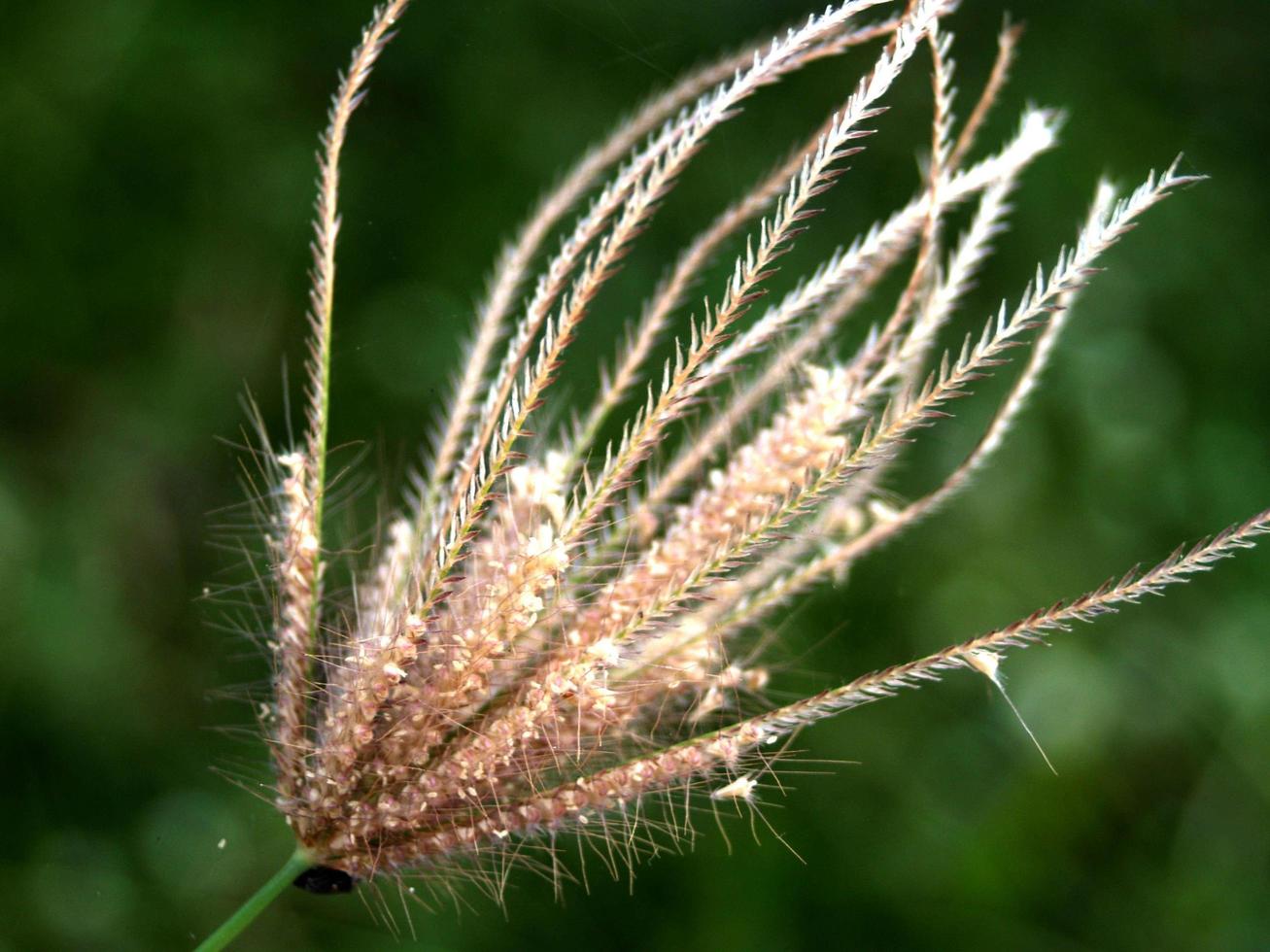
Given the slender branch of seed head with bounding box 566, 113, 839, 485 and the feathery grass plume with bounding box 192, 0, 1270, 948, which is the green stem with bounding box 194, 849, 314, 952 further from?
the slender branch of seed head with bounding box 566, 113, 839, 485

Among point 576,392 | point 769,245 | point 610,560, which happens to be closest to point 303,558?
point 610,560

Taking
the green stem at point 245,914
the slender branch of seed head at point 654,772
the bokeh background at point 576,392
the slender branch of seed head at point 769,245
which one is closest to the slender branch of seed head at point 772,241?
the slender branch of seed head at point 769,245

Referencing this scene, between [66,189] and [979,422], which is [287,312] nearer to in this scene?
[66,189]

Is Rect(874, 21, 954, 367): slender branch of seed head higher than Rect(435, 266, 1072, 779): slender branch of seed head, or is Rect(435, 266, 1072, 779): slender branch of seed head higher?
Rect(874, 21, 954, 367): slender branch of seed head

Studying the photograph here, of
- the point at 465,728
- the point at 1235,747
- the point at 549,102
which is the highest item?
the point at 549,102

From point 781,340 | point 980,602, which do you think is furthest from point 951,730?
point 781,340

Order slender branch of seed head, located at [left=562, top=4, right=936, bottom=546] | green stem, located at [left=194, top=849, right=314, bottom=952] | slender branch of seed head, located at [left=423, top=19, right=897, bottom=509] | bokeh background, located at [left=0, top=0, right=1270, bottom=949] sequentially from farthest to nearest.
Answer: bokeh background, located at [left=0, top=0, right=1270, bottom=949] → slender branch of seed head, located at [left=423, top=19, right=897, bottom=509] → green stem, located at [left=194, top=849, right=314, bottom=952] → slender branch of seed head, located at [left=562, top=4, right=936, bottom=546]

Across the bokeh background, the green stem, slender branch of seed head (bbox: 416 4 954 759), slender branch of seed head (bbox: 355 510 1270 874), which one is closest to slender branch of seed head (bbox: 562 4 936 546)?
slender branch of seed head (bbox: 416 4 954 759)
